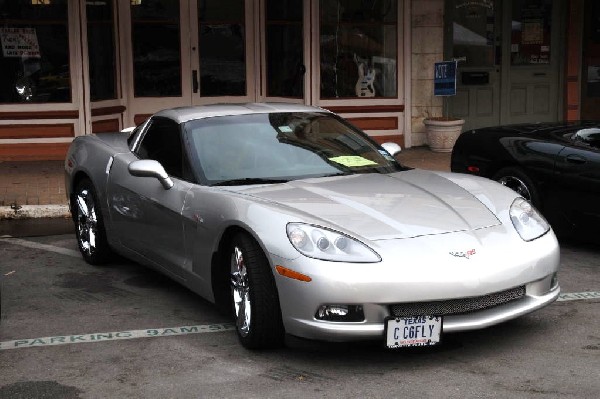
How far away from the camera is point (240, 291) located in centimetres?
572

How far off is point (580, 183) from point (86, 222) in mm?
3906

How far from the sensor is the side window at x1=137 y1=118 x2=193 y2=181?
6656 millimetres

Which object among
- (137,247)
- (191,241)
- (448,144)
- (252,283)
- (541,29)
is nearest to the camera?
(252,283)

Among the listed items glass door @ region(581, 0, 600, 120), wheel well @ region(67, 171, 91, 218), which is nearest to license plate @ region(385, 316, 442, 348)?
wheel well @ region(67, 171, 91, 218)

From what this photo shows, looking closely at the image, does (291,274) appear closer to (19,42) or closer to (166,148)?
(166,148)

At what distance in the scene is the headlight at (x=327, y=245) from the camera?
17.2ft

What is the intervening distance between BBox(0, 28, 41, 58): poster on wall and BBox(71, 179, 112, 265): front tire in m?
5.71

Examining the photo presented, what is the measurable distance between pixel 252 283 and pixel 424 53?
32.2 ft

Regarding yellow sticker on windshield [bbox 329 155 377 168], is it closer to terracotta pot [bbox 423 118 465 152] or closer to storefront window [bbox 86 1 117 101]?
terracotta pot [bbox 423 118 465 152]

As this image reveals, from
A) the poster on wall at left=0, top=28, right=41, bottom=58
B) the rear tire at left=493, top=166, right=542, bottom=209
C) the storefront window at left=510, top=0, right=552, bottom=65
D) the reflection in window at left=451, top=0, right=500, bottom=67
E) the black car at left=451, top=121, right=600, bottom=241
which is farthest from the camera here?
the storefront window at left=510, top=0, right=552, bottom=65

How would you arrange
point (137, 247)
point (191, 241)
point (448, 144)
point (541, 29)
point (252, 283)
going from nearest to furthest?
point (252, 283), point (191, 241), point (137, 247), point (448, 144), point (541, 29)

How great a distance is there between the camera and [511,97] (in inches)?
612

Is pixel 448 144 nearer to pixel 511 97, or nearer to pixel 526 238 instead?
pixel 511 97

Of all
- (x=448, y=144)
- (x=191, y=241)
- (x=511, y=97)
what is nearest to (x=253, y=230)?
(x=191, y=241)
